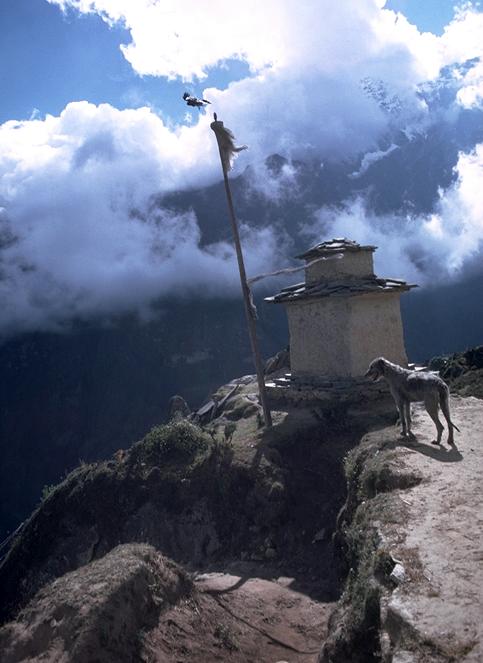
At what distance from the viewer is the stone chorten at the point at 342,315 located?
14438 mm

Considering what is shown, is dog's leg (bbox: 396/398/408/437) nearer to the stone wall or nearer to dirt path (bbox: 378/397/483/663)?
dirt path (bbox: 378/397/483/663)

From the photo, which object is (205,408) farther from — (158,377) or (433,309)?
(433,309)

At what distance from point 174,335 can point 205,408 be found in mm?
14191

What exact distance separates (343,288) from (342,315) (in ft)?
2.23

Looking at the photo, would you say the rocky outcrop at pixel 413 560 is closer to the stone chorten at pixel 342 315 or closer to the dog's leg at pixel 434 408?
the dog's leg at pixel 434 408

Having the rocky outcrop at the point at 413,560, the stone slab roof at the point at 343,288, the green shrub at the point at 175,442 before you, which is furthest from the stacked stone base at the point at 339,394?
the rocky outcrop at the point at 413,560

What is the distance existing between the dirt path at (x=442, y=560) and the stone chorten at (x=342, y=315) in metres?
5.99

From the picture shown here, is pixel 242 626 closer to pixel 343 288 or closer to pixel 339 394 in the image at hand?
pixel 339 394

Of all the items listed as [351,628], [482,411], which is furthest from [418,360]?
[351,628]

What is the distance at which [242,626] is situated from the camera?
7246mm

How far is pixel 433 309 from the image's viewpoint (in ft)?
112

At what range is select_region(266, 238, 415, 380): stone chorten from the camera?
1444cm

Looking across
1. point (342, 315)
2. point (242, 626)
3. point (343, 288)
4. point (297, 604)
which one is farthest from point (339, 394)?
point (242, 626)

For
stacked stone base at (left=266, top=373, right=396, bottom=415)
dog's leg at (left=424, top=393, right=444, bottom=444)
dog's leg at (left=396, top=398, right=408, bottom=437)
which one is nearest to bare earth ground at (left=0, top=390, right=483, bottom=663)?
dog's leg at (left=424, top=393, right=444, bottom=444)
